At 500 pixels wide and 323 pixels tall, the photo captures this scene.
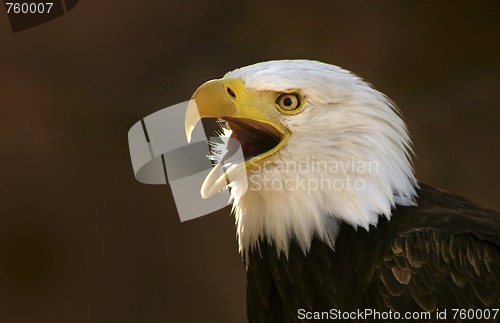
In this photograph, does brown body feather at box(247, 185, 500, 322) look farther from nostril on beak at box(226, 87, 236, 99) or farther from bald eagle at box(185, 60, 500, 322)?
nostril on beak at box(226, 87, 236, 99)

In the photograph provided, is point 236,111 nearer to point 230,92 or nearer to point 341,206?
point 230,92

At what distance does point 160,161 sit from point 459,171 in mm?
2055

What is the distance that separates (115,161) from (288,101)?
2281mm

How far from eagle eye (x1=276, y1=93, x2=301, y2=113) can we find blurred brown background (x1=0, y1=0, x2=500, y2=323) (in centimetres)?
216

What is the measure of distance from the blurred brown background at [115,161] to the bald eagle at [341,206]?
6.87 ft

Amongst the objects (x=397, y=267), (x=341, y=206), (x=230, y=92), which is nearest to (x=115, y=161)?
(x=230, y=92)

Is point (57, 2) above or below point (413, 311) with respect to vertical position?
above

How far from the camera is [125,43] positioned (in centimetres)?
445

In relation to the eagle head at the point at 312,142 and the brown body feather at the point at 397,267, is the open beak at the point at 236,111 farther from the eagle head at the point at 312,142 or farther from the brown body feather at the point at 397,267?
the brown body feather at the point at 397,267

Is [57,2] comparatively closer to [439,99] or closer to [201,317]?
[201,317]

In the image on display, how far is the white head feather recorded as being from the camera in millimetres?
2229

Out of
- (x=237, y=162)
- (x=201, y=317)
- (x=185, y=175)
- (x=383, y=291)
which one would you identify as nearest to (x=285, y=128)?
(x=237, y=162)

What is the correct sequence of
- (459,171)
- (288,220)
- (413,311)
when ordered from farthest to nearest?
(459,171)
(288,220)
(413,311)

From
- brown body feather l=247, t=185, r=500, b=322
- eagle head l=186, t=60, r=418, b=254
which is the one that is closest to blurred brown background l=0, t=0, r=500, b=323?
brown body feather l=247, t=185, r=500, b=322
